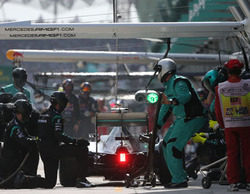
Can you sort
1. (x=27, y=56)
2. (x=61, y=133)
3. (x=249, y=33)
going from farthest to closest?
(x=27, y=56)
(x=249, y=33)
(x=61, y=133)

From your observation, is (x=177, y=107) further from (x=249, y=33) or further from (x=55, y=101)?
(x=249, y=33)

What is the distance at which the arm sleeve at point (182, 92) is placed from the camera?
1213cm

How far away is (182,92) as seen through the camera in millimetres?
→ 12156


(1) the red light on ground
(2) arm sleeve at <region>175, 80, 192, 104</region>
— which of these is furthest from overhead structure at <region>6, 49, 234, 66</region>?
(2) arm sleeve at <region>175, 80, 192, 104</region>

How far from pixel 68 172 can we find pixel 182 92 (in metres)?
2.71

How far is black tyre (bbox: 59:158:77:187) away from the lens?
1369 cm

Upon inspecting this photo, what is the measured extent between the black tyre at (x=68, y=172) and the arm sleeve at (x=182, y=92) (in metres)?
2.43

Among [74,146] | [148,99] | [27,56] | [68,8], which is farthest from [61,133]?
[68,8]

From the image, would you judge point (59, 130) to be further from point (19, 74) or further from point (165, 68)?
point (19, 74)

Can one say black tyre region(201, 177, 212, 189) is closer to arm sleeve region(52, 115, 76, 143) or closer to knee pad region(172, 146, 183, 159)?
knee pad region(172, 146, 183, 159)

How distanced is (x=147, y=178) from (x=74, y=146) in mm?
1733

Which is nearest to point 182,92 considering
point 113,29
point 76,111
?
point 113,29

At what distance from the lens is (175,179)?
12.1 m

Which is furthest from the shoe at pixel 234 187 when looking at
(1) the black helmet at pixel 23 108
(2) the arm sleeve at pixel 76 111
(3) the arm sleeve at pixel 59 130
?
(2) the arm sleeve at pixel 76 111
